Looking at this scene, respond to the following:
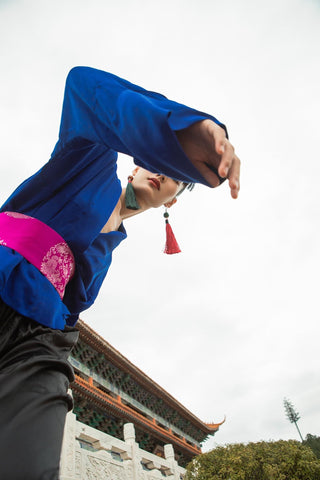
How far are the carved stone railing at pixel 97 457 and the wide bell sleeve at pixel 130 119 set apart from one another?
471 centimetres

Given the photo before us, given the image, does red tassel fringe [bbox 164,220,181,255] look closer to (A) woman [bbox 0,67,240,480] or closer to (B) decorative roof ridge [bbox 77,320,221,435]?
(A) woman [bbox 0,67,240,480]

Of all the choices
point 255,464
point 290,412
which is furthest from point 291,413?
point 255,464

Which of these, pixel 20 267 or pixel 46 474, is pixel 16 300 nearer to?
pixel 20 267

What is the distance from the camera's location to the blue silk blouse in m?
0.74

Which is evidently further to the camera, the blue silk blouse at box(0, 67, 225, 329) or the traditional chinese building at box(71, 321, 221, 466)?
the traditional chinese building at box(71, 321, 221, 466)

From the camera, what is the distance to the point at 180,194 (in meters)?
1.60

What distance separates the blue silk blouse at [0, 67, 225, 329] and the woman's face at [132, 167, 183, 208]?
11.4 inches

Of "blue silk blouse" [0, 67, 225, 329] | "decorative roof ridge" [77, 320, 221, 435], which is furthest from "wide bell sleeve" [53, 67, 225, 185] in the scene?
"decorative roof ridge" [77, 320, 221, 435]

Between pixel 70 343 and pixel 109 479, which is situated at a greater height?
pixel 70 343

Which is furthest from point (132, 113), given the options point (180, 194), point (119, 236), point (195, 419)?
point (195, 419)

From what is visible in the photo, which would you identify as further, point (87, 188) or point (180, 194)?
point (180, 194)

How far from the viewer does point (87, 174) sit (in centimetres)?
108

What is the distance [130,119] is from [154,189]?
729 mm

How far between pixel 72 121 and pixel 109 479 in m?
5.70
